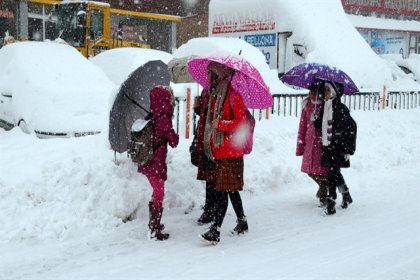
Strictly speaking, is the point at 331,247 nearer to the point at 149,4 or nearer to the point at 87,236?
the point at 87,236

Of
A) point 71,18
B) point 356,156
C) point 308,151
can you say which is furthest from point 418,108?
point 71,18

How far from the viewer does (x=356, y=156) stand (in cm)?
979

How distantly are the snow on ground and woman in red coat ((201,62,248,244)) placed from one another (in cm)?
49

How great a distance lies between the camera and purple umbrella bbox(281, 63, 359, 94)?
6.59 m

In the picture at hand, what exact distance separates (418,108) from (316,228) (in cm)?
982

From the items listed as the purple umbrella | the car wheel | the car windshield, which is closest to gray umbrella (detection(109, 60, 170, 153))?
the purple umbrella

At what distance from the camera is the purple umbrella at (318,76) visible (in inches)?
260

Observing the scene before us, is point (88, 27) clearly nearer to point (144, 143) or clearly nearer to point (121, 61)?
point (121, 61)

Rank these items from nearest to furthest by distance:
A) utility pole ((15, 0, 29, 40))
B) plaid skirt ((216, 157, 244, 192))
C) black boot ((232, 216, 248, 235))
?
1. plaid skirt ((216, 157, 244, 192))
2. black boot ((232, 216, 248, 235))
3. utility pole ((15, 0, 29, 40))

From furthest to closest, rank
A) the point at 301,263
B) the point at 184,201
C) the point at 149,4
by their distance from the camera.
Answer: the point at 149,4
the point at 184,201
the point at 301,263

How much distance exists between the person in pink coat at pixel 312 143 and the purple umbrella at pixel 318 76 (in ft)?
0.52

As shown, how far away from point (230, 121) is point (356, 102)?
8.87 m

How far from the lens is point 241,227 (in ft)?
19.1

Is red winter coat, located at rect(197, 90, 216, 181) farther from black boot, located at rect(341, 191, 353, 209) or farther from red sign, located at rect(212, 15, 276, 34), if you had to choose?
red sign, located at rect(212, 15, 276, 34)
